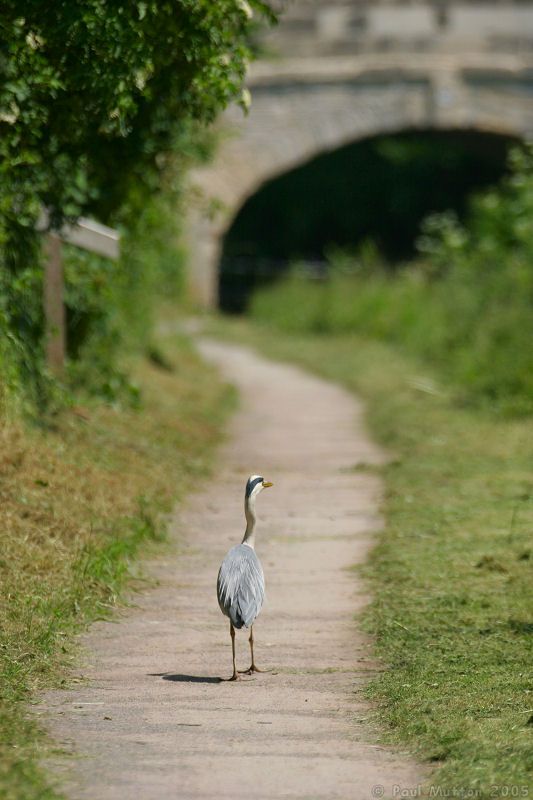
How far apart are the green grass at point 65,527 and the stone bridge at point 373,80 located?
12894 millimetres

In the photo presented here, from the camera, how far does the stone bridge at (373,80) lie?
23391 mm

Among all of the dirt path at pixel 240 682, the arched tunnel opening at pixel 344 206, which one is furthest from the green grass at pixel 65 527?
the arched tunnel opening at pixel 344 206

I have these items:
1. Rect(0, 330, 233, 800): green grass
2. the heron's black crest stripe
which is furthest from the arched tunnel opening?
the heron's black crest stripe

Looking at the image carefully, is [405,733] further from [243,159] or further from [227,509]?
[243,159]

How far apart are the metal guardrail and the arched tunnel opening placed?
791 inches

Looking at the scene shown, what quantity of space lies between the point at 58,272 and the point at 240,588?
4.95m

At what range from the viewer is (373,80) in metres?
23.7

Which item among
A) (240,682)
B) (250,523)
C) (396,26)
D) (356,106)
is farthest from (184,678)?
(396,26)

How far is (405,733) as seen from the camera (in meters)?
4.84

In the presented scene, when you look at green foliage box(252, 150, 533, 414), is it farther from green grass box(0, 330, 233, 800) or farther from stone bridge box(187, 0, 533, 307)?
green grass box(0, 330, 233, 800)

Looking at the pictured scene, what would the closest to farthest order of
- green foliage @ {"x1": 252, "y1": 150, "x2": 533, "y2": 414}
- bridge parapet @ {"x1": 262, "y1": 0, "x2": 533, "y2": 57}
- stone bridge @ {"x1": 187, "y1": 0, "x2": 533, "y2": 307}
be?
green foliage @ {"x1": 252, "y1": 150, "x2": 533, "y2": 414}, bridge parapet @ {"x1": 262, "y1": 0, "x2": 533, "y2": 57}, stone bridge @ {"x1": 187, "y1": 0, "x2": 533, "y2": 307}

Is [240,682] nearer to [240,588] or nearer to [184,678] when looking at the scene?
[184,678]

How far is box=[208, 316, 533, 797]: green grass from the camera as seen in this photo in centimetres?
470

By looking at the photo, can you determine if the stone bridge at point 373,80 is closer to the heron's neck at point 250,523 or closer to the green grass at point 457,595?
the green grass at point 457,595
